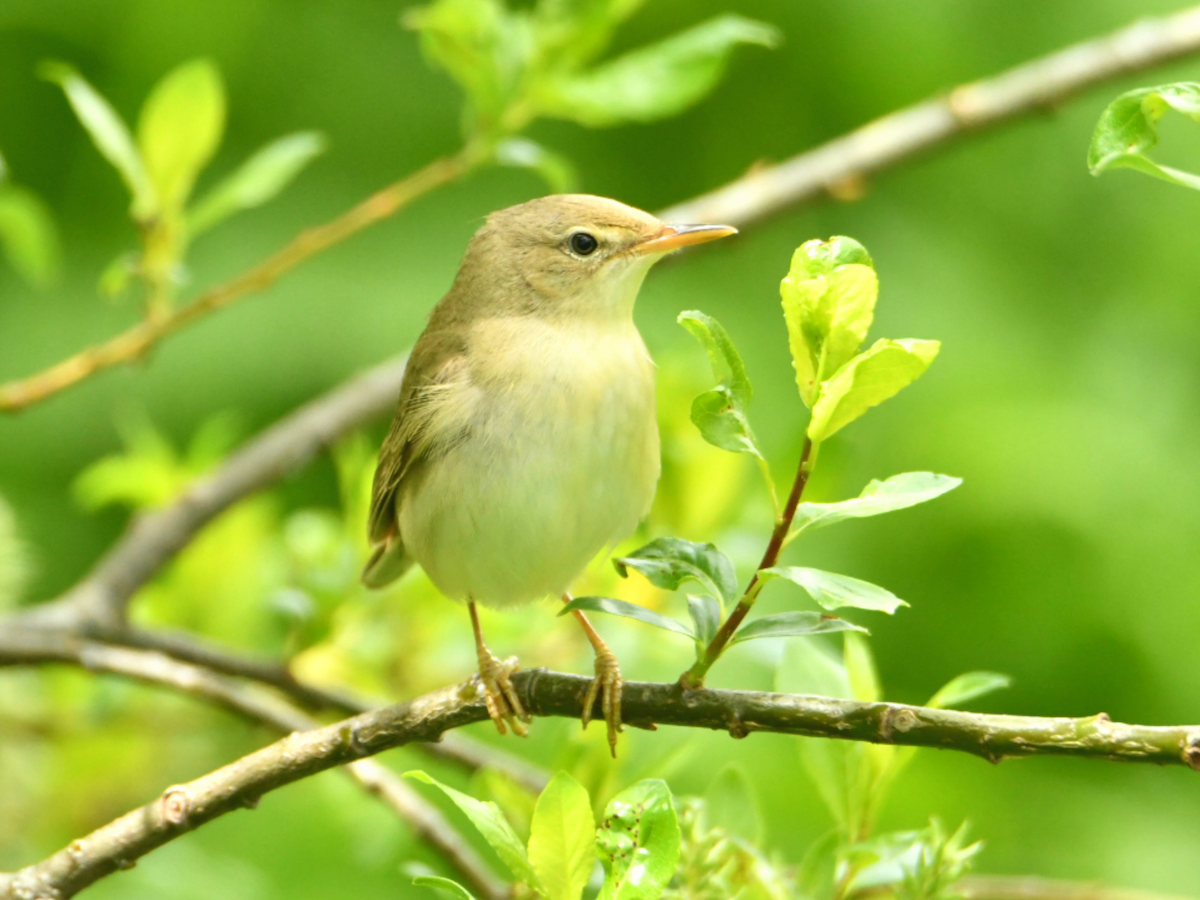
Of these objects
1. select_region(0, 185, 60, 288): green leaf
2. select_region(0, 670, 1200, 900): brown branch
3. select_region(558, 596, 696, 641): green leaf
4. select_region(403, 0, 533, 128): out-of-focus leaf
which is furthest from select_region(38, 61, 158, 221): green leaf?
select_region(558, 596, 696, 641): green leaf

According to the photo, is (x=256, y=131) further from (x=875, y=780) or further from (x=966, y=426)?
(x=875, y=780)

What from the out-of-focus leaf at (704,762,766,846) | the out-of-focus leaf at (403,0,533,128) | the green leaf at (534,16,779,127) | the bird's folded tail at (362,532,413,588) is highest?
the out-of-focus leaf at (403,0,533,128)

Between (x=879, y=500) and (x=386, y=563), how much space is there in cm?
109

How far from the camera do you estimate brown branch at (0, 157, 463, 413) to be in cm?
168

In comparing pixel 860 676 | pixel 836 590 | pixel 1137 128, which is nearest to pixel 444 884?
pixel 836 590

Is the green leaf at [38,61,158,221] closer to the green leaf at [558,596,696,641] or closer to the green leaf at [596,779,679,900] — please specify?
the green leaf at [558,596,696,641]

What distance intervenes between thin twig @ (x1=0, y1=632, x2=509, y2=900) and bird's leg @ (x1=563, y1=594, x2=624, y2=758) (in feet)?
0.81

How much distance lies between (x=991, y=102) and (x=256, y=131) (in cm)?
196

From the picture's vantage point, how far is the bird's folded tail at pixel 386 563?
6.15 feet

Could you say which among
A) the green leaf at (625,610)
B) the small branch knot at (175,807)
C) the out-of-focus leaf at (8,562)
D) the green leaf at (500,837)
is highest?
the out-of-focus leaf at (8,562)

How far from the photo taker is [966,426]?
304 centimetres

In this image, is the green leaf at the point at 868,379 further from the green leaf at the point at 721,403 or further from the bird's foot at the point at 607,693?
the bird's foot at the point at 607,693

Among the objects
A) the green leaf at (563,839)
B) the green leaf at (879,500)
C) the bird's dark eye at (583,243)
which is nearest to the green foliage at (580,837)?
the green leaf at (563,839)

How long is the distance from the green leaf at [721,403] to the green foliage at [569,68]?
861mm
